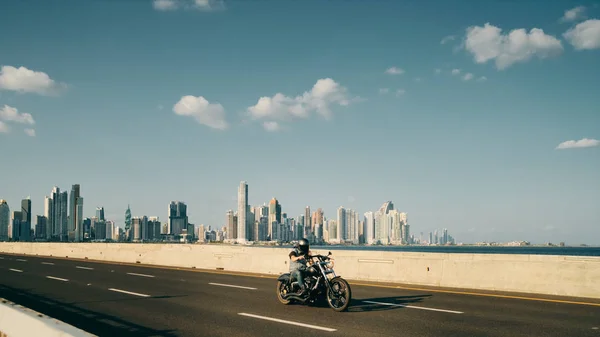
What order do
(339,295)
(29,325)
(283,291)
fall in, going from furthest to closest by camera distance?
(283,291)
(339,295)
(29,325)

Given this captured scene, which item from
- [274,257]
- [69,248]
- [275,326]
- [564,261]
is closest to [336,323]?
[275,326]

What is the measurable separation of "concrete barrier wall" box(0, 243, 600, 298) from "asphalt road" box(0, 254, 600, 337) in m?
1.81

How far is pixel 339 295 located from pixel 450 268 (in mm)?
7045

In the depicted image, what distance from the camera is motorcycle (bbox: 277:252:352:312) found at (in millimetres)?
12023

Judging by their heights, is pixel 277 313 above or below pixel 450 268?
below

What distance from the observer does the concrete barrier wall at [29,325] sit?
5.65 m

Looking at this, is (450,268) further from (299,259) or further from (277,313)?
(277,313)

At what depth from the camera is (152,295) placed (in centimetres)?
1529

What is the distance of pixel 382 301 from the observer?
13664 mm

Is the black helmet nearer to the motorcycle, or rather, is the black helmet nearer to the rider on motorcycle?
the rider on motorcycle

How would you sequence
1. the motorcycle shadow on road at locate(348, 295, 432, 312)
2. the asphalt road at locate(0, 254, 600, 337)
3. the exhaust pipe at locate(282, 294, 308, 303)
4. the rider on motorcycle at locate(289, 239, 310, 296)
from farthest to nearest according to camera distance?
the rider on motorcycle at locate(289, 239, 310, 296) → the exhaust pipe at locate(282, 294, 308, 303) → the motorcycle shadow on road at locate(348, 295, 432, 312) → the asphalt road at locate(0, 254, 600, 337)

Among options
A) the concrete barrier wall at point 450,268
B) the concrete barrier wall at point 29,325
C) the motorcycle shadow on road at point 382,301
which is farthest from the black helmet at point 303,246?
the concrete barrier wall at point 29,325

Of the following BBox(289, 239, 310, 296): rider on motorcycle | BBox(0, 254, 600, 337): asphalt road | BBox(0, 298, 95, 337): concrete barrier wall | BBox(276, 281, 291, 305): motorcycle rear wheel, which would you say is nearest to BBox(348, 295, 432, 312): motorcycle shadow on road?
BBox(0, 254, 600, 337): asphalt road

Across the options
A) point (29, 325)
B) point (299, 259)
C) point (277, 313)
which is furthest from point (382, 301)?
point (29, 325)
